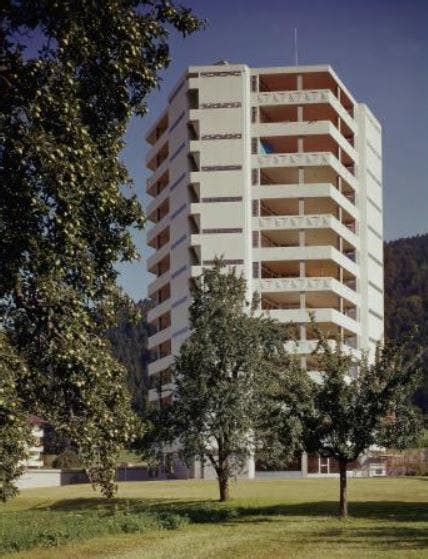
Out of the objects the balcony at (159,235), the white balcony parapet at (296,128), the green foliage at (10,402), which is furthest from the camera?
the balcony at (159,235)

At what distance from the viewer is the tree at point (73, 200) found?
1900cm

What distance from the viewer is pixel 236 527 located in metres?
37.5

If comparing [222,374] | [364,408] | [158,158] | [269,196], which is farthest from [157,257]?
[364,408]

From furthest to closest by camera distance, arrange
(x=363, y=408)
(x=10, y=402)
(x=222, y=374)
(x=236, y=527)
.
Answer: (x=222, y=374), (x=363, y=408), (x=236, y=527), (x=10, y=402)

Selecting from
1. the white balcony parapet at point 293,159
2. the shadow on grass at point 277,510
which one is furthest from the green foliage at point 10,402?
the white balcony parapet at point 293,159

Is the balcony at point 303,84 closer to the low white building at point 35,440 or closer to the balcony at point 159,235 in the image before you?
the balcony at point 159,235

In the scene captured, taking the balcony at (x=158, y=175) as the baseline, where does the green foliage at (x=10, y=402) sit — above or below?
below

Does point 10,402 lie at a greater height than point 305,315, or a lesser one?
lesser

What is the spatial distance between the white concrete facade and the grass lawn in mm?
36273

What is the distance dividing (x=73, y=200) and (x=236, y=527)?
22083mm

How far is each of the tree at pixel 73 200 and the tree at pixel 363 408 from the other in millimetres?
17982

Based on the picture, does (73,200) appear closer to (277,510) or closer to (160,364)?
(277,510)

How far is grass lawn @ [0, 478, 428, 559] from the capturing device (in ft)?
94.8

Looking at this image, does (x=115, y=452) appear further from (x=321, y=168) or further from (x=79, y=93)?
(x=321, y=168)
